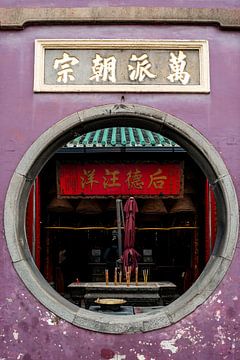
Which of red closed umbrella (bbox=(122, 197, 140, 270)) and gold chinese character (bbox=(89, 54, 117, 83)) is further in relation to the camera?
red closed umbrella (bbox=(122, 197, 140, 270))

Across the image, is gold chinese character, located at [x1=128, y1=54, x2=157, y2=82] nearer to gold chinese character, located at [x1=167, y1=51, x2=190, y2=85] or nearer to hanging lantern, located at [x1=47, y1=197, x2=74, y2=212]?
gold chinese character, located at [x1=167, y1=51, x2=190, y2=85]

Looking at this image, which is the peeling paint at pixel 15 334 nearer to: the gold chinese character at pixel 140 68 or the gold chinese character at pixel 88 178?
the gold chinese character at pixel 140 68

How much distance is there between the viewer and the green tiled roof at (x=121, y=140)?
39.1 feet

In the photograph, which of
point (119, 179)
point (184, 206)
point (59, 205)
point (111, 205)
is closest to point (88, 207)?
point (111, 205)

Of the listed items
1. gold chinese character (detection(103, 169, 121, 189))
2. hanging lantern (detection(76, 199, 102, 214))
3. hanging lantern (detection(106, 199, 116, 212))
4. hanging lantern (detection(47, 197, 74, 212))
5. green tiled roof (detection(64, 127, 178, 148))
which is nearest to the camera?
green tiled roof (detection(64, 127, 178, 148))

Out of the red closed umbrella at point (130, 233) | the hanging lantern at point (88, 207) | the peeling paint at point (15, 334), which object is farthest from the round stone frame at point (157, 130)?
the hanging lantern at point (88, 207)

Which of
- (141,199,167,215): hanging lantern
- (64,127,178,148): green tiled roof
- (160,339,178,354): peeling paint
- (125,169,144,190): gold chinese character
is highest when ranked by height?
(64,127,178,148): green tiled roof

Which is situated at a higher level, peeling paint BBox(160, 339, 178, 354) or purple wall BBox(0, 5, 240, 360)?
purple wall BBox(0, 5, 240, 360)

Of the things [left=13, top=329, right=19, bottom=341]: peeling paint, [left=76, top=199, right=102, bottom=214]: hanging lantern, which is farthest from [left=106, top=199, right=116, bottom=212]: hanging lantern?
[left=13, top=329, right=19, bottom=341]: peeling paint

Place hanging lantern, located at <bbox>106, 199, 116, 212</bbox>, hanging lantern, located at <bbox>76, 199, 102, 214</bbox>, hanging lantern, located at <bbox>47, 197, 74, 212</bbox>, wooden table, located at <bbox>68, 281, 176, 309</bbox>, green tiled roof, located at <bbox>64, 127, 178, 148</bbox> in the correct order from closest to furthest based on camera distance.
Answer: wooden table, located at <bbox>68, 281, 176, 309</bbox>, green tiled roof, located at <bbox>64, 127, 178, 148</bbox>, hanging lantern, located at <bbox>47, 197, 74, 212</bbox>, hanging lantern, located at <bbox>76, 199, 102, 214</bbox>, hanging lantern, located at <bbox>106, 199, 116, 212</bbox>

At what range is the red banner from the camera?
40.9 ft

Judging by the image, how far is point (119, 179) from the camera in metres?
12.5

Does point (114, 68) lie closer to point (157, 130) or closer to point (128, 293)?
point (157, 130)

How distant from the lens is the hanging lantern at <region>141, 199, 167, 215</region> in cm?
1327
